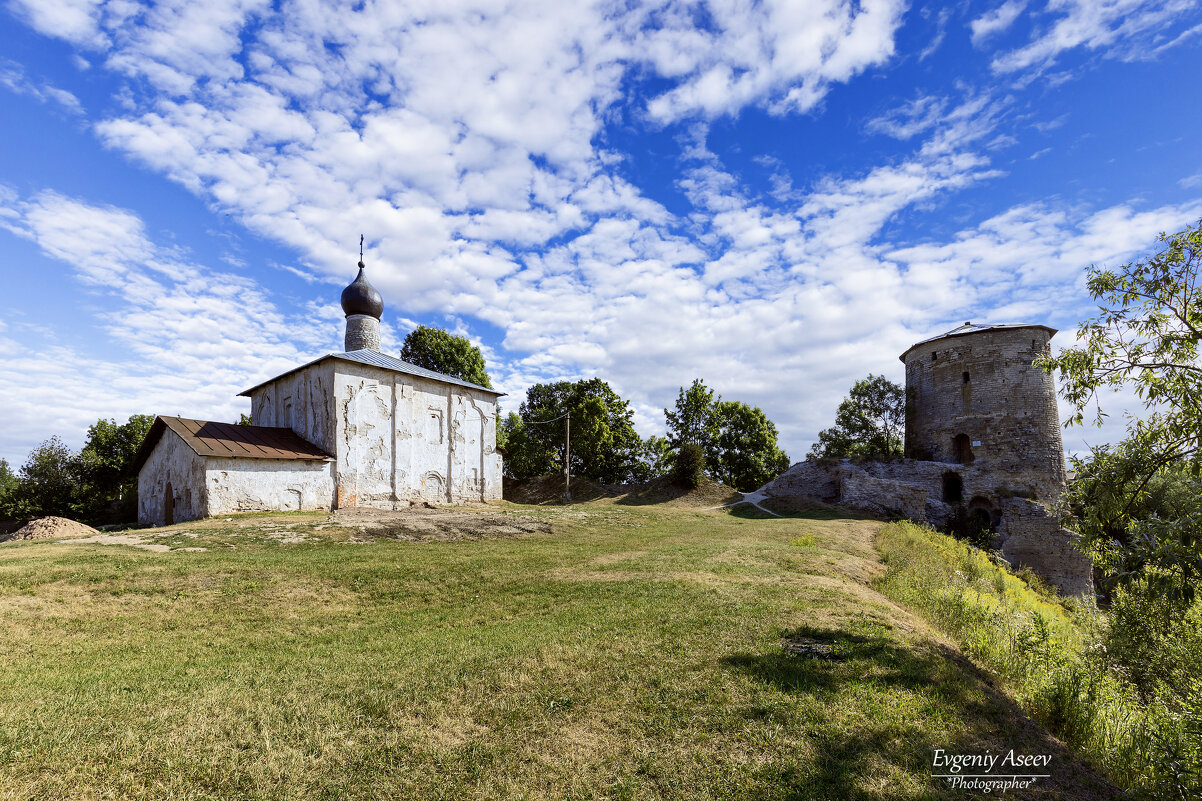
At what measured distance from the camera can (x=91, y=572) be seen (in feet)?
31.8

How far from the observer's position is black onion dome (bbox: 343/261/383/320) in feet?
95.1

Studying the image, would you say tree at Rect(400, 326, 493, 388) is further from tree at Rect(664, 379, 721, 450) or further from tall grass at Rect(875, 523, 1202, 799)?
tall grass at Rect(875, 523, 1202, 799)

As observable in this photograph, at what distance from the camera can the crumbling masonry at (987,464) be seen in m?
27.0

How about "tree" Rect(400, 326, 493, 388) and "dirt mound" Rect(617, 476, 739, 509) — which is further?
"tree" Rect(400, 326, 493, 388)

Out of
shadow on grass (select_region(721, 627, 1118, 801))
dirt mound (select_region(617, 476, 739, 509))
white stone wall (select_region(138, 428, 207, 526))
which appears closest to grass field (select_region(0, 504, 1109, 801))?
shadow on grass (select_region(721, 627, 1118, 801))

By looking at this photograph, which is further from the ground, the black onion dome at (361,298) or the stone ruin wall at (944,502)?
the black onion dome at (361,298)

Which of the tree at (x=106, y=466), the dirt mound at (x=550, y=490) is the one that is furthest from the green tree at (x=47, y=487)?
the dirt mound at (x=550, y=490)

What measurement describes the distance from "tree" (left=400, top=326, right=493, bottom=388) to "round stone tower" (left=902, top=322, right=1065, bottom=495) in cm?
3108

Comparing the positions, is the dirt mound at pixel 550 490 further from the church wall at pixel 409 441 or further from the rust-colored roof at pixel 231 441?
the rust-colored roof at pixel 231 441

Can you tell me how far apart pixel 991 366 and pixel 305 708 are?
116 feet

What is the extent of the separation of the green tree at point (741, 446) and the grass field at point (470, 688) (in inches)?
1207

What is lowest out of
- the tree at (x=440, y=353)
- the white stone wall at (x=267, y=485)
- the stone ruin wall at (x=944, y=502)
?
the stone ruin wall at (x=944, y=502)

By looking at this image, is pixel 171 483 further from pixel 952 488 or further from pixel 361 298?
pixel 952 488

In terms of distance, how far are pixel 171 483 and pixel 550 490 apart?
2203cm
